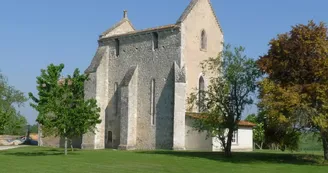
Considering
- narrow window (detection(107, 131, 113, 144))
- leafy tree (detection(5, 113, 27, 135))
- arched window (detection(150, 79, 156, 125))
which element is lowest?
narrow window (detection(107, 131, 113, 144))

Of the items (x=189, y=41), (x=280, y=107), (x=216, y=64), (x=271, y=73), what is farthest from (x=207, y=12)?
(x=280, y=107)

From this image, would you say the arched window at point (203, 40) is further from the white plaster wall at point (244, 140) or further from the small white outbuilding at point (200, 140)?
the white plaster wall at point (244, 140)

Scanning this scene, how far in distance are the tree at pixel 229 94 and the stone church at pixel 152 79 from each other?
7.23 metres

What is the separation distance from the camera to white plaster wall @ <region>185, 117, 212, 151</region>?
4188cm

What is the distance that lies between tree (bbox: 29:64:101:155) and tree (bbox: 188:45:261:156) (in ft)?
29.7

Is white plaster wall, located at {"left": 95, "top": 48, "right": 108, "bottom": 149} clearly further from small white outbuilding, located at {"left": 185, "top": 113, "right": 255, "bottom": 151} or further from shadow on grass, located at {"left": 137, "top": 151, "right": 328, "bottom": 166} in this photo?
shadow on grass, located at {"left": 137, "top": 151, "right": 328, "bottom": 166}

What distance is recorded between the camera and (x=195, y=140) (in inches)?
1672

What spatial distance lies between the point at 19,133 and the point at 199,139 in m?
54.0

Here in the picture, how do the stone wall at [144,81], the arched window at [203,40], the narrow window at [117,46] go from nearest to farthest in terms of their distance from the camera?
the stone wall at [144,81], the arched window at [203,40], the narrow window at [117,46]

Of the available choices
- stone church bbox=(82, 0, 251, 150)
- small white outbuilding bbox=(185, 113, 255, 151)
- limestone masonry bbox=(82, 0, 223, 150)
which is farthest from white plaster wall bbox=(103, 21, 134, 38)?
small white outbuilding bbox=(185, 113, 255, 151)

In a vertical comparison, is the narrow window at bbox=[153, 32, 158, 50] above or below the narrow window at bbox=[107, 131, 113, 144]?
above

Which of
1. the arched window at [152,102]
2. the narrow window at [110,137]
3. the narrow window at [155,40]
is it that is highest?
the narrow window at [155,40]

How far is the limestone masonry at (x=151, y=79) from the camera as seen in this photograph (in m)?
42.8

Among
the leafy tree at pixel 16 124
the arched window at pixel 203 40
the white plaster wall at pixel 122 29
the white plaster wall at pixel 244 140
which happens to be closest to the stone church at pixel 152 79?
the arched window at pixel 203 40
